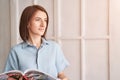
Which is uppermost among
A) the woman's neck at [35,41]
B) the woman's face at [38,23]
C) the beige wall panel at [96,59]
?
the woman's face at [38,23]

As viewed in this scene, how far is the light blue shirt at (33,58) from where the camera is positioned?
1358 millimetres

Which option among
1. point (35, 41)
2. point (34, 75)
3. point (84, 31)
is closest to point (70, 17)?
point (84, 31)

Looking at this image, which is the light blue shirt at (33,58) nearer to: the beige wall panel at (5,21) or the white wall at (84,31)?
the white wall at (84,31)

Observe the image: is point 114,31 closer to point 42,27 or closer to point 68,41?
point 68,41

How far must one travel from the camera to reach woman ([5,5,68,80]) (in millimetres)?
1358

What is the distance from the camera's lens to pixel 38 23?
1.36 metres

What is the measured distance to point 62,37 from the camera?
2225mm

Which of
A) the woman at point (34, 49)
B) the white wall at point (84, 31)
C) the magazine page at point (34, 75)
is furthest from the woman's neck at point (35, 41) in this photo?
the white wall at point (84, 31)

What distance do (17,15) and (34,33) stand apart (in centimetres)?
93

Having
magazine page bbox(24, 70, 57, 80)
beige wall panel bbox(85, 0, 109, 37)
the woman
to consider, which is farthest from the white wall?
magazine page bbox(24, 70, 57, 80)

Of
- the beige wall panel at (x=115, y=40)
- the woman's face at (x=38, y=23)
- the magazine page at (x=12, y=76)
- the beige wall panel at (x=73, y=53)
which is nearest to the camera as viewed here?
the magazine page at (x=12, y=76)

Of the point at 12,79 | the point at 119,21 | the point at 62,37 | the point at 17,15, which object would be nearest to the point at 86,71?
the point at 62,37

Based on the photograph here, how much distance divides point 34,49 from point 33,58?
0.05 meters

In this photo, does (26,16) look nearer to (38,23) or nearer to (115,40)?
(38,23)
